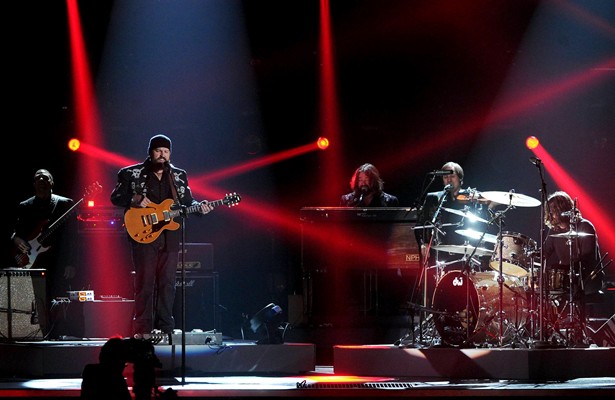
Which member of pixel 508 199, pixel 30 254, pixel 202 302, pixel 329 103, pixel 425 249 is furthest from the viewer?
pixel 329 103

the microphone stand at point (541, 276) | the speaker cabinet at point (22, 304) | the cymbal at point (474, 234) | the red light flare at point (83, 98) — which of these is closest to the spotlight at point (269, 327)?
the cymbal at point (474, 234)

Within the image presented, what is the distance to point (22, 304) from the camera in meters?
10.2

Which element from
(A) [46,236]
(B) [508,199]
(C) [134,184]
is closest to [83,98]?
(A) [46,236]

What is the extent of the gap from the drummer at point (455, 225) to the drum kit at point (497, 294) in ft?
0.09

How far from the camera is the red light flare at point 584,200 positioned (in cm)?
1341

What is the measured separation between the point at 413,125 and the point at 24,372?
6.55 metres

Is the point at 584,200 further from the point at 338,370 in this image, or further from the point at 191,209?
the point at 191,209

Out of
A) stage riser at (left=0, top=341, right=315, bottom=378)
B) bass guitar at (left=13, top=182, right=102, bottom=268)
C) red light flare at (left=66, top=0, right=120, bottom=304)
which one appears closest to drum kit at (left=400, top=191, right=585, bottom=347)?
stage riser at (left=0, top=341, right=315, bottom=378)

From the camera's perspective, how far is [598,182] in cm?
1355

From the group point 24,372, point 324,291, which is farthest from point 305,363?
point 24,372

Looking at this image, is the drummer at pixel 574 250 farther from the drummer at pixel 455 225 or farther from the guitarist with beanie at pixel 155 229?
the guitarist with beanie at pixel 155 229

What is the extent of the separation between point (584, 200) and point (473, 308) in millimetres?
4904

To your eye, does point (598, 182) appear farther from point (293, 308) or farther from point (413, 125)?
point (293, 308)

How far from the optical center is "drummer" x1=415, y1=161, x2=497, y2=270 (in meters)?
9.45
